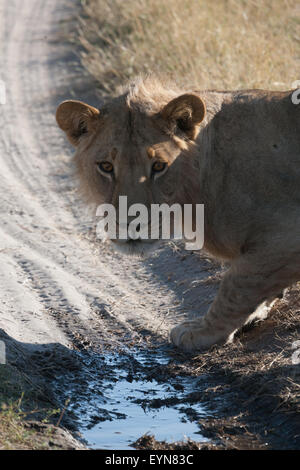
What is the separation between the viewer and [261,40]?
9664mm

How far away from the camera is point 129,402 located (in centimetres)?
455

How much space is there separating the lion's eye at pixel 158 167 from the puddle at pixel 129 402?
1412 millimetres

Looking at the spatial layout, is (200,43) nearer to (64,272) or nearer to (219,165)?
(64,272)

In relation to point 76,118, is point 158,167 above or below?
below

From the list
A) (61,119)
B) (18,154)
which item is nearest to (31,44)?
(18,154)

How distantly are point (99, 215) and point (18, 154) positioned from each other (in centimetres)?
531

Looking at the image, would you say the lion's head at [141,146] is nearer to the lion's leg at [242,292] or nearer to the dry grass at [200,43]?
the lion's leg at [242,292]

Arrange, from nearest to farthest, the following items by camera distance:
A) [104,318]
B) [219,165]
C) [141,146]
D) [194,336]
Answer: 1. [141,146]
2. [219,165]
3. [194,336]
4. [104,318]

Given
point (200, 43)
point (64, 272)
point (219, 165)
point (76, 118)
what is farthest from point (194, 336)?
point (200, 43)

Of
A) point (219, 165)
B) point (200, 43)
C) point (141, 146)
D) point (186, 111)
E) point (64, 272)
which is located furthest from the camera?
point (200, 43)

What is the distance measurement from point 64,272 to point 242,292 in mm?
2277

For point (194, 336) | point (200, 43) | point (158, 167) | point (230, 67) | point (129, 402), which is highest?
point (200, 43)

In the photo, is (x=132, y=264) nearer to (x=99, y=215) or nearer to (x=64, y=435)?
(x=99, y=215)

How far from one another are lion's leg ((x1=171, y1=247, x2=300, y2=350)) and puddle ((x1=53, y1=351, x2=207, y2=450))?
1.06ft
